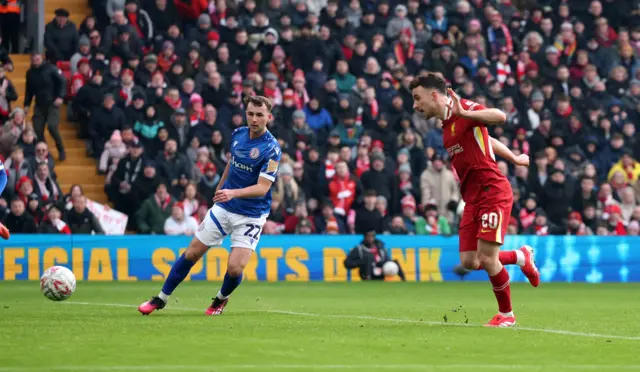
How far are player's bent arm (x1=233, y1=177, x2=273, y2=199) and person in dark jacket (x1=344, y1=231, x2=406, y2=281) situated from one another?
34.1 feet

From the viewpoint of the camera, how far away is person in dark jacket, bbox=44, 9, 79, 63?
Answer: 2538cm

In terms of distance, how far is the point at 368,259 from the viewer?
23.4 m

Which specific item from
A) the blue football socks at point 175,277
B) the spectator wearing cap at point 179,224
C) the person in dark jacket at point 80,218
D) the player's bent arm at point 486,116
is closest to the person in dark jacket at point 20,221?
the person in dark jacket at point 80,218

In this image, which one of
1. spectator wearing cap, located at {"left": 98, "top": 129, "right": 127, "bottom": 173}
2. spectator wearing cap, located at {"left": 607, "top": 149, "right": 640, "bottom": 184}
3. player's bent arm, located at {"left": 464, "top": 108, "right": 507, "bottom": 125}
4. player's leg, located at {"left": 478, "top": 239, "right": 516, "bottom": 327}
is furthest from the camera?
spectator wearing cap, located at {"left": 607, "top": 149, "right": 640, "bottom": 184}

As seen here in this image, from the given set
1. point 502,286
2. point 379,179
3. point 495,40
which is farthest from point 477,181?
point 495,40

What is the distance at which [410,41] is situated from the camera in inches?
1082

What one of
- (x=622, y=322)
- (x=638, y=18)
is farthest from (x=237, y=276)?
(x=638, y=18)

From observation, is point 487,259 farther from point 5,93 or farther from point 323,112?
point 5,93

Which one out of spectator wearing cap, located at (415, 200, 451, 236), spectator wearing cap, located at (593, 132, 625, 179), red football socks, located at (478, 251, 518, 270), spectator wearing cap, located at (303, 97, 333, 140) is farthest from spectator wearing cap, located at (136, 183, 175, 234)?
red football socks, located at (478, 251, 518, 270)

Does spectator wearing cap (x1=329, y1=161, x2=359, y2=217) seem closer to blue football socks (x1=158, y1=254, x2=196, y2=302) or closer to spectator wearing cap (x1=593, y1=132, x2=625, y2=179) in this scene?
spectator wearing cap (x1=593, y1=132, x2=625, y2=179)

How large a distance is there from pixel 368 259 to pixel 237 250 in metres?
10.5

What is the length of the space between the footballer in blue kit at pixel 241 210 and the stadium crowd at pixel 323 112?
387 inches

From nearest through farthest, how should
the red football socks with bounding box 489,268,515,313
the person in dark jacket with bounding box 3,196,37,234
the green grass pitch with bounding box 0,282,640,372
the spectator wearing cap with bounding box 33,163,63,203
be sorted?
1. the green grass pitch with bounding box 0,282,640,372
2. the red football socks with bounding box 489,268,515,313
3. the person in dark jacket with bounding box 3,196,37,234
4. the spectator wearing cap with bounding box 33,163,63,203

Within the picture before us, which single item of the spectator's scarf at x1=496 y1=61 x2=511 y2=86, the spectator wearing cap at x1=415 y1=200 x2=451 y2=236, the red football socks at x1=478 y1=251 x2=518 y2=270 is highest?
the spectator's scarf at x1=496 y1=61 x2=511 y2=86
